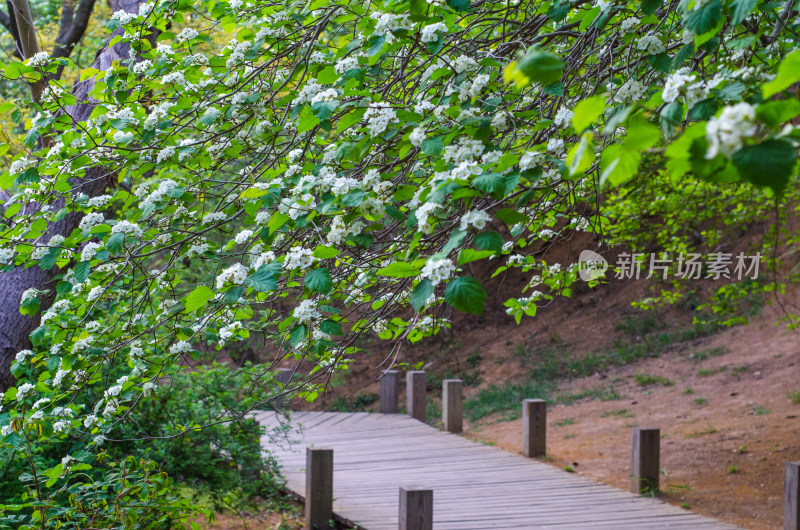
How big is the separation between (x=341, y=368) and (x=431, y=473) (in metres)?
3.69

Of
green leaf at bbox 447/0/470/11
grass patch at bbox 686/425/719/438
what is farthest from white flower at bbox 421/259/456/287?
grass patch at bbox 686/425/719/438

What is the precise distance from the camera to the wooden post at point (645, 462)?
602cm

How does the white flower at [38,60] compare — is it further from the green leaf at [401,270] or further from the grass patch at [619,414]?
the grass patch at [619,414]

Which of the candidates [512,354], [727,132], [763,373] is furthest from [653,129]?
[512,354]

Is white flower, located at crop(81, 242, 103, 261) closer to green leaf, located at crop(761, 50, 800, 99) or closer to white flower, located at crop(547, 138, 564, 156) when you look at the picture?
white flower, located at crop(547, 138, 564, 156)

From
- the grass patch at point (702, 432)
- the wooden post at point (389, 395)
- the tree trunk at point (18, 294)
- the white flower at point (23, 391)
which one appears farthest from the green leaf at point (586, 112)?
the wooden post at point (389, 395)

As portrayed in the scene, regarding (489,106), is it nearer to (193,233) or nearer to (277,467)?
(193,233)

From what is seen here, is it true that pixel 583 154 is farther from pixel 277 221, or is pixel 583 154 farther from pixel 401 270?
pixel 277 221

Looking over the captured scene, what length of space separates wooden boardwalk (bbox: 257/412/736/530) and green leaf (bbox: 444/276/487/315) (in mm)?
3986

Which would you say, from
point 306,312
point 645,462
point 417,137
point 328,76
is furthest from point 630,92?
point 645,462

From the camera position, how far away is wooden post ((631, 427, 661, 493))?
602 cm

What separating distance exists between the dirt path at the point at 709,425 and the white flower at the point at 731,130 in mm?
5290

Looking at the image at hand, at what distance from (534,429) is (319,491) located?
285cm

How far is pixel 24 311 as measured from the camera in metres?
3.02
